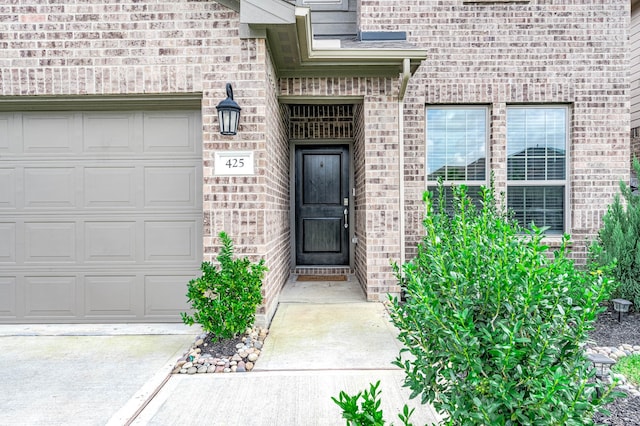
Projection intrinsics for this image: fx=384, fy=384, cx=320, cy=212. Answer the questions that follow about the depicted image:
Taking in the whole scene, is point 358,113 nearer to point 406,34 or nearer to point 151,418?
point 406,34

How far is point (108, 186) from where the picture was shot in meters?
3.94

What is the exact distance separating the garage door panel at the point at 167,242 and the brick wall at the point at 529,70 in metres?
2.75

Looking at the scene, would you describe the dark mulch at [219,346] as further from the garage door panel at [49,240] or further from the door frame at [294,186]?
the door frame at [294,186]

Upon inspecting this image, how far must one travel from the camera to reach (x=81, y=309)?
13.0 ft

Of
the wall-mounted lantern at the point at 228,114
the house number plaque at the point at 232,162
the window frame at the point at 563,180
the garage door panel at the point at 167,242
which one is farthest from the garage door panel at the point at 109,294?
the window frame at the point at 563,180

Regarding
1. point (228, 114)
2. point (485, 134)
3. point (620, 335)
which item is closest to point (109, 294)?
point (228, 114)

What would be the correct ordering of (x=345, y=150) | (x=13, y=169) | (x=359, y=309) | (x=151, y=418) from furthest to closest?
(x=345, y=150)
(x=359, y=309)
(x=13, y=169)
(x=151, y=418)

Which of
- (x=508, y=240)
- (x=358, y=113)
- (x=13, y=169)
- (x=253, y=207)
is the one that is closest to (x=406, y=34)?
(x=358, y=113)

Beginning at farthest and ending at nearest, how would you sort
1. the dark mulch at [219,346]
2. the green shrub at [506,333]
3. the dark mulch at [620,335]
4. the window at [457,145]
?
the window at [457,145]
the dark mulch at [219,346]
the dark mulch at [620,335]
the green shrub at [506,333]

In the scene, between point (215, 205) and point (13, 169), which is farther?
point (13, 169)

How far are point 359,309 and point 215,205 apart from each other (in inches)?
78.2

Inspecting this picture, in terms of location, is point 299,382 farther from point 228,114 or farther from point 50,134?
point 50,134

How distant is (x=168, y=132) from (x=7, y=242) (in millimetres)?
2004

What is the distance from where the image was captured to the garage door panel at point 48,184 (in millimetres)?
3936
